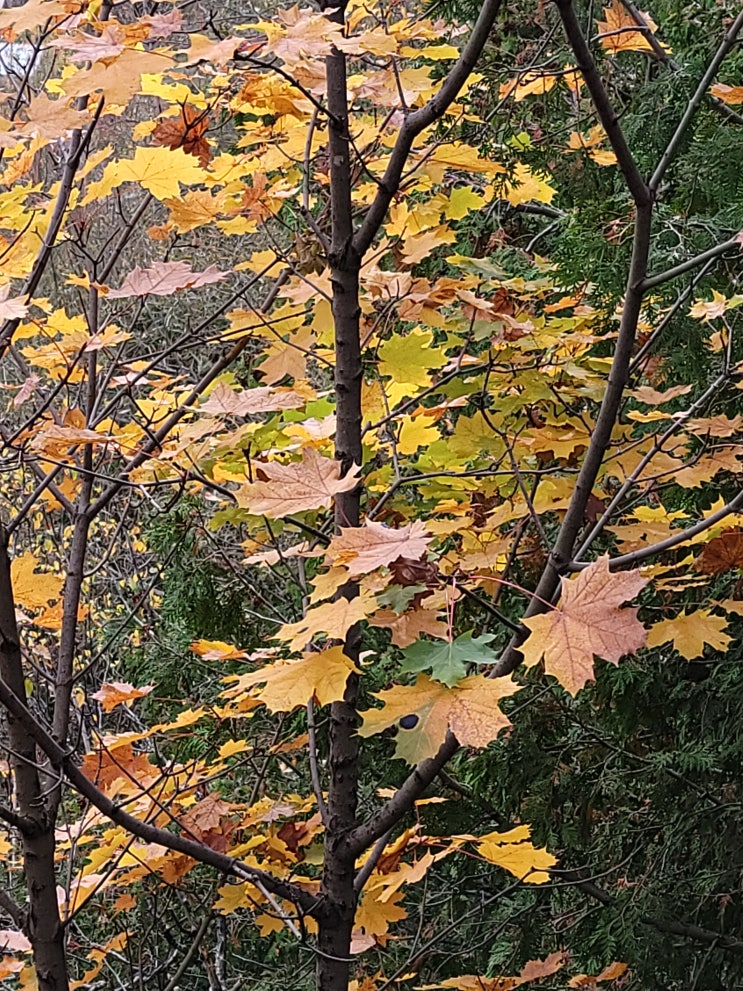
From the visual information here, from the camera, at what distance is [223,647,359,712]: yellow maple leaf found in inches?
44.5

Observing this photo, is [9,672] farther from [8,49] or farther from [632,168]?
[8,49]

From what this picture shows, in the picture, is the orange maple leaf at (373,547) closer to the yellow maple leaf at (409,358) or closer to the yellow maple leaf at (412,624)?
the yellow maple leaf at (412,624)

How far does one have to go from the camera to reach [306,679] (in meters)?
1.17

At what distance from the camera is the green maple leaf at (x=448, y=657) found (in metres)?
1.04

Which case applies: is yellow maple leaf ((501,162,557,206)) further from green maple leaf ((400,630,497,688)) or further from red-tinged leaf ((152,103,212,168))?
green maple leaf ((400,630,497,688))

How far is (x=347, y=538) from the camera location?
3.58ft

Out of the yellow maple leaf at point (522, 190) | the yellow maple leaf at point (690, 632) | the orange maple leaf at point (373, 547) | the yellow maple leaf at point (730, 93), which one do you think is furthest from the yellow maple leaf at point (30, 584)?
the yellow maple leaf at point (730, 93)

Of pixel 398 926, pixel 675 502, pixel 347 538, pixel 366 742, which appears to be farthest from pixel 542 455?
pixel 398 926

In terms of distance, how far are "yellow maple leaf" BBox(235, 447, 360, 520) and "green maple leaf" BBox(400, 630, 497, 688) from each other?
0.65 feet

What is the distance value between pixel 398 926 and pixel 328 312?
2.48 metres

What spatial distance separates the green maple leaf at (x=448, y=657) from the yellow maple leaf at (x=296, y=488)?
20 centimetres

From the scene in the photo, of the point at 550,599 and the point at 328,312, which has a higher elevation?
the point at 328,312

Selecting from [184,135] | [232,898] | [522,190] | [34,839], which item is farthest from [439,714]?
[522,190]


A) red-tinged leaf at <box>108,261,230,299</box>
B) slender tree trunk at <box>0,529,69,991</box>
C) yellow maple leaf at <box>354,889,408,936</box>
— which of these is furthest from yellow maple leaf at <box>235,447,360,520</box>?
yellow maple leaf at <box>354,889,408,936</box>
